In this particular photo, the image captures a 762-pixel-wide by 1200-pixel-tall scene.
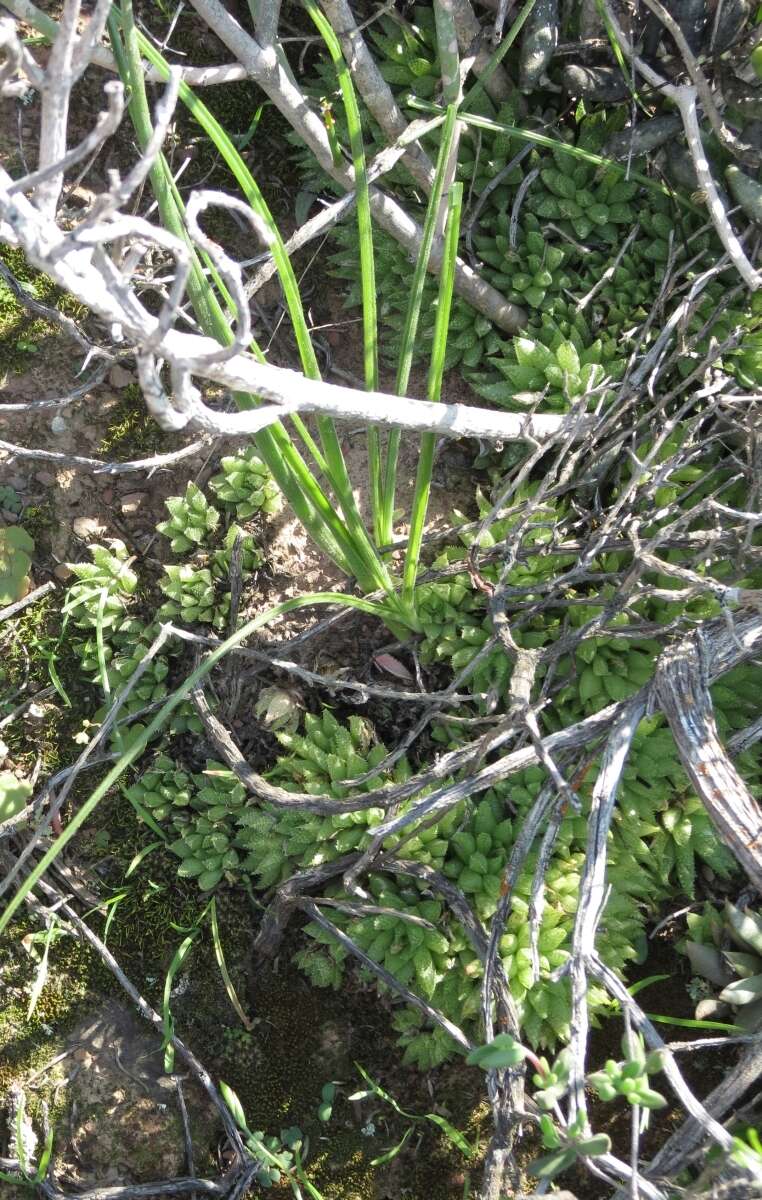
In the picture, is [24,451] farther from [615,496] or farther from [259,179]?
[615,496]

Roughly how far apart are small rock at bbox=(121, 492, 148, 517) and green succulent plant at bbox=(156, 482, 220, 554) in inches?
7.4

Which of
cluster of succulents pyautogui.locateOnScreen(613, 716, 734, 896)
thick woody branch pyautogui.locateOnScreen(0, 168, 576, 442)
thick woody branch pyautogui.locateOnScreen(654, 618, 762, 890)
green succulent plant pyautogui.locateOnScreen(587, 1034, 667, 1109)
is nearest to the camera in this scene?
thick woody branch pyautogui.locateOnScreen(0, 168, 576, 442)

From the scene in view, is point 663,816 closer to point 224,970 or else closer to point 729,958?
point 729,958

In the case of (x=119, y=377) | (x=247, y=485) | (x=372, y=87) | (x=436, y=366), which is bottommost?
(x=247, y=485)

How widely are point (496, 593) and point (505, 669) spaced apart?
349 millimetres

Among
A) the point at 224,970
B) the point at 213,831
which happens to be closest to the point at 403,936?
the point at 224,970

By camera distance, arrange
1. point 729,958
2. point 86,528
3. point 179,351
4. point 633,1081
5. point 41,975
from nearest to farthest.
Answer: point 179,351
point 633,1081
point 729,958
point 41,975
point 86,528

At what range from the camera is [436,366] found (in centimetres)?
Result: 232

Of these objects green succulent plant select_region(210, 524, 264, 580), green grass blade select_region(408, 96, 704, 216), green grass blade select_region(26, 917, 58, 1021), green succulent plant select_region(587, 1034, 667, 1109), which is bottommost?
green grass blade select_region(26, 917, 58, 1021)

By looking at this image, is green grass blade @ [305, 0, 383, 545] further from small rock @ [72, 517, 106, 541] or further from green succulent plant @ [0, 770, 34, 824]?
green succulent plant @ [0, 770, 34, 824]

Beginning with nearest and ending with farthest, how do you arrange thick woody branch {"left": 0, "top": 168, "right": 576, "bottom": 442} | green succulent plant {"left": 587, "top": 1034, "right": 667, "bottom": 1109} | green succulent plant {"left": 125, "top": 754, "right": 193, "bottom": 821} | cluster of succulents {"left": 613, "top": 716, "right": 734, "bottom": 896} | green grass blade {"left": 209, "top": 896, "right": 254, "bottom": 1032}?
thick woody branch {"left": 0, "top": 168, "right": 576, "bottom": 442}
green succulent plant {"left": 587, "top": 1034, "right": 667, "bottom": 1109}
cluster of succulents {"left": 613, "top": 716, "right": 734, "bottom": 896}
green grass blade {"left": 209, "top": 896, "right": 254, "bottom": 1032}
green succulent plant {"left": 125, "top": 754, "right": 193, "bottom": 821}

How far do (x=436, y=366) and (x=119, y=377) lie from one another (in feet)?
4.52

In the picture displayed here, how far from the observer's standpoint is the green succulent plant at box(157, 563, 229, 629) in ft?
9.78

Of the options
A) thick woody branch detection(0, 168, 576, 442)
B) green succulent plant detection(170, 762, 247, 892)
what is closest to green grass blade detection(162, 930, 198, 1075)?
green succulent plant detection(170, 762, 247, 892)
